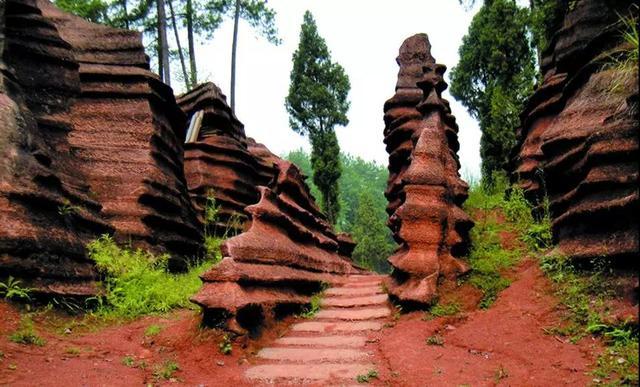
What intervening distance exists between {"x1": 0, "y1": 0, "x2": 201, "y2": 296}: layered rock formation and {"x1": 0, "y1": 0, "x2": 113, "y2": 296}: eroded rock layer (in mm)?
16

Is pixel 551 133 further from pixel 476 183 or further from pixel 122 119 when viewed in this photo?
pixel 122 119

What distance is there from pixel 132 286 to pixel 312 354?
3313 mm

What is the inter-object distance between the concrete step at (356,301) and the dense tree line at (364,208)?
1896 centimetres

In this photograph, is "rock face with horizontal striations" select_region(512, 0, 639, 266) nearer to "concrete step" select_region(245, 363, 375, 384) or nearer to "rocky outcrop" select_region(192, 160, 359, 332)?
"concrete step" select_region(245, 363, 375, 384)

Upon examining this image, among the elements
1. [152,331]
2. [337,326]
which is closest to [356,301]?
[337,326]

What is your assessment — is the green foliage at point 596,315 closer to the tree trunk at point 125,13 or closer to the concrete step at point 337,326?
the concrete step at point 337,326

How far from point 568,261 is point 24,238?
6393 mm

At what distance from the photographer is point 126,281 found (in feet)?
23.7

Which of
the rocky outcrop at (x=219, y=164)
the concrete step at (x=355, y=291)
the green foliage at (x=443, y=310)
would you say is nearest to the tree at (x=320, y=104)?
the rocky outcrop at (x=219, y=164)

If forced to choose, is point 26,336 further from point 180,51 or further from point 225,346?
point 180,51

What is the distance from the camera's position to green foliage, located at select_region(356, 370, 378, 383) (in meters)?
4.43

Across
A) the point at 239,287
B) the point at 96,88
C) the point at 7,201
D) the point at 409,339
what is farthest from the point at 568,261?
the point at 96,88

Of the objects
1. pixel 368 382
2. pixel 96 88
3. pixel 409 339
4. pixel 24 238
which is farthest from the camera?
pixel 96 88

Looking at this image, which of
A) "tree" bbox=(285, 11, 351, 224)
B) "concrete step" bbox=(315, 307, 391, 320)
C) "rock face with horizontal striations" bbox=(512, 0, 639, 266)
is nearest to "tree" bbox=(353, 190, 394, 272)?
"tree" bbox=(285, 11, 351, 224)
